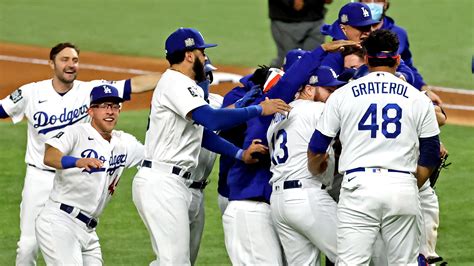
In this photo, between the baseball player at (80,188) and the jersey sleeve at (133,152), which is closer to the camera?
the baseball player at (80,188)

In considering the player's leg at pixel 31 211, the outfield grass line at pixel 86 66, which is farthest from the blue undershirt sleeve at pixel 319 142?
the outfield grass line at pixel 86 66

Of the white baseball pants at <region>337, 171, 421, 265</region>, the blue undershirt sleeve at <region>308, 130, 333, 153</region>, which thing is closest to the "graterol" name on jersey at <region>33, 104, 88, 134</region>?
the blue undershirt sleeve at <region>308, 130, 333, 153</region>

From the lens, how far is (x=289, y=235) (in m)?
8.20

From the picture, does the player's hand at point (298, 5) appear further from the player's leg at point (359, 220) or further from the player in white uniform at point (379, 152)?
the player's leg at point (359, 220)

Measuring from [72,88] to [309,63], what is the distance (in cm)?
264

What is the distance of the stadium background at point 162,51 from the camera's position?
11.7 meters

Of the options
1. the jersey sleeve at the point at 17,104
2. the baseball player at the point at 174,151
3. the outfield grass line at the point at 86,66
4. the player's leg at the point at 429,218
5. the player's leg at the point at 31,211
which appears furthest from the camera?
the outfield grass line at the point at 86,66

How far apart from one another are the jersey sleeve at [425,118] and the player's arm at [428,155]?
0.14 feet

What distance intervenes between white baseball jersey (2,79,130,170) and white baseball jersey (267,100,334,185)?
2085 millimetres

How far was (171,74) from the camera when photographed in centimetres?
855

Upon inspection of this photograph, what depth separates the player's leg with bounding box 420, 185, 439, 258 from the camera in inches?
366

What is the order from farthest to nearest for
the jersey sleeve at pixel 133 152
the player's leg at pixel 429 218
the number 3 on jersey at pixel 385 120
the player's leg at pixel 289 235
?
1. the player's leg at pixel 429 218
2. the jersey sleeve at pixel 133 152
3. the player's leg at pixel 289 235
4. the number 3 on jersey at pixel 385 120

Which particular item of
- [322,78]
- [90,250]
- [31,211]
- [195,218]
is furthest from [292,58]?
[31,211]

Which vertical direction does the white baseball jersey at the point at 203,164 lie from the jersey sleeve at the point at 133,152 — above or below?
below
